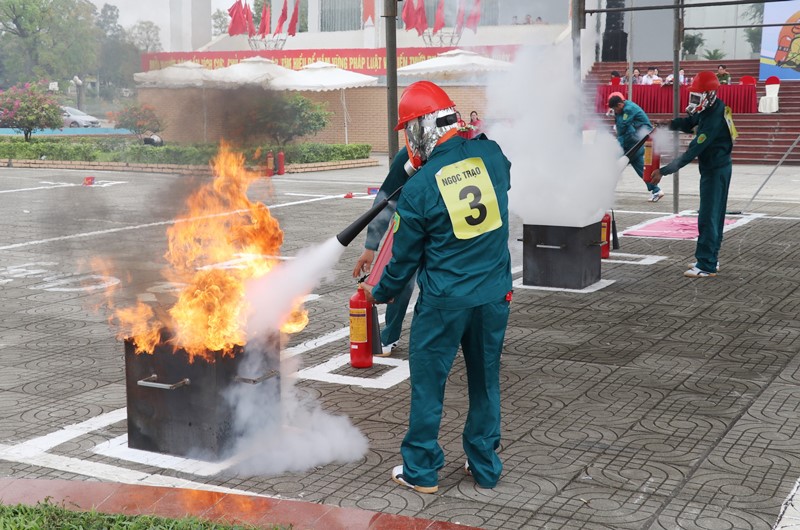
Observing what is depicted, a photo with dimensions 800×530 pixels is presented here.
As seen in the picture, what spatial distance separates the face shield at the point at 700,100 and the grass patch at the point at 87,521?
791 centimetres

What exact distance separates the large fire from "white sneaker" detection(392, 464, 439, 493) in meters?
1.14

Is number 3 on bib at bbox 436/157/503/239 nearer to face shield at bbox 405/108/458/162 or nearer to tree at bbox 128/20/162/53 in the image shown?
face shield at bbox 405/108/458/162


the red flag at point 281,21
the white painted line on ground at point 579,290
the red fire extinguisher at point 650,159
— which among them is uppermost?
the red flag at point 281,21

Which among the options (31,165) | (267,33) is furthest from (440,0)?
(267,33)

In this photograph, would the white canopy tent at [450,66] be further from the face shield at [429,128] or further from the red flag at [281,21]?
the face shield at [429,128]

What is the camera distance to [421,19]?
2788 cm

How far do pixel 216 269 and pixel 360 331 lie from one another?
1740 mm

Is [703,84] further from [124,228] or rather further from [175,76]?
[175,76]

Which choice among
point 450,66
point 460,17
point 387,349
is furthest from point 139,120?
point 460,17

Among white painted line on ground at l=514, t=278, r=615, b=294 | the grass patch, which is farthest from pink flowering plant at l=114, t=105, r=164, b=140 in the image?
white painted line on ground at l=514, t=278, r=615, b=294

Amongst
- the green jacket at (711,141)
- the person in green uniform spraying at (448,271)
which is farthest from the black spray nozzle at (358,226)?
the green jacket at (711,141)

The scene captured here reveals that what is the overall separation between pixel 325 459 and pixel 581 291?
5412mm

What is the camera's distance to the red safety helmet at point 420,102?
Result: 511 centimetres

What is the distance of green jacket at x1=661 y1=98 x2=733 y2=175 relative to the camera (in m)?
10.8
